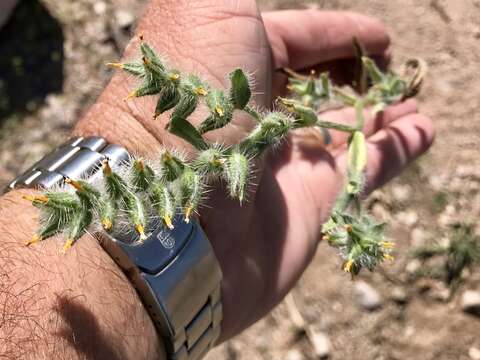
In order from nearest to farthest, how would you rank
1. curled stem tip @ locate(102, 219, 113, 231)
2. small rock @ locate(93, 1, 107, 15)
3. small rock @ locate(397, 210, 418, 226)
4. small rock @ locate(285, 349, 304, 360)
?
curled stem tip @ locate(102, 219, 113, 231), small rock @ locate(285, 349, 304, 360), small rock @ locate(397, 210, 418, 226), small rock @ locate(93, 1, 107, 15)

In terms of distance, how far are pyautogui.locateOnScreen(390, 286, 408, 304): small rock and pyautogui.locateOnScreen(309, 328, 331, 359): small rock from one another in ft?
1.96

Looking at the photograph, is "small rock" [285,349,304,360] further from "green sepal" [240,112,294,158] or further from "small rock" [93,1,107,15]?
"small rock" [93,1,107,15]

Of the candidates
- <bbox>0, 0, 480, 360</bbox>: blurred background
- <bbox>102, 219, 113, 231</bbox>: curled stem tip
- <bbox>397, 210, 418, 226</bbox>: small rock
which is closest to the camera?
<bbox>102, 219, 113, 231</bbox>: curled stem tip

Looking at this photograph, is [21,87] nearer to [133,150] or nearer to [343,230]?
[133,150]

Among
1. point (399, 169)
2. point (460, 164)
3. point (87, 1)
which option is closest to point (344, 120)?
point (399, 169)

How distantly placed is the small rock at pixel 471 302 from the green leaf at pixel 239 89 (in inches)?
115

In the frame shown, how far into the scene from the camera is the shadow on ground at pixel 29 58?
6008 millimetres

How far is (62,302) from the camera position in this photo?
2.56 metres

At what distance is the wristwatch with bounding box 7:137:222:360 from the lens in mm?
2662

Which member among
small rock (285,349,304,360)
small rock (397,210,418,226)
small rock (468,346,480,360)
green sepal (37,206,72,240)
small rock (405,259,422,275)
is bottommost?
small rock (468,346,480,360)

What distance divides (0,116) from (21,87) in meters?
0.34

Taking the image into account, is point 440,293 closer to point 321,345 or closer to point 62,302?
point 321,345

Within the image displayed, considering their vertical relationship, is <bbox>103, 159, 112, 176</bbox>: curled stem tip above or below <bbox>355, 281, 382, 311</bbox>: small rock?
Answer: above

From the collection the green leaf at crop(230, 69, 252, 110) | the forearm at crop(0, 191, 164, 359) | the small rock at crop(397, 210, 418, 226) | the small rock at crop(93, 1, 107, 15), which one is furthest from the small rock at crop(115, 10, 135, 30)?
the green leaf at crop(230, 69, 252, 110)
